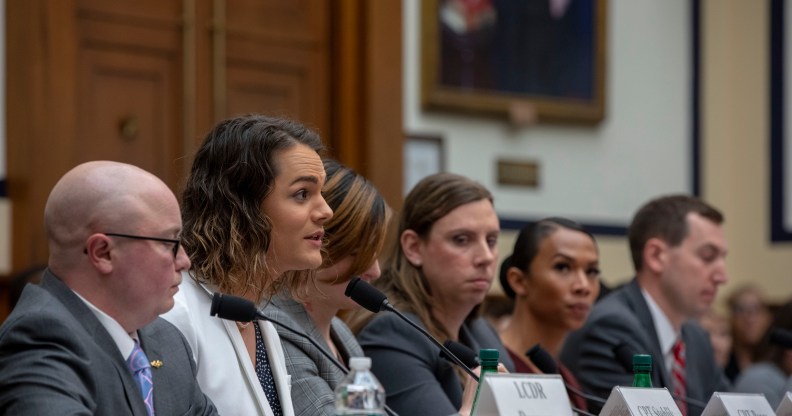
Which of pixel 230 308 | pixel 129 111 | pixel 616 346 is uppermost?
pixel 129 111

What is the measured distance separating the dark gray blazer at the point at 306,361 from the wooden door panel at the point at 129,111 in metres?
2.27

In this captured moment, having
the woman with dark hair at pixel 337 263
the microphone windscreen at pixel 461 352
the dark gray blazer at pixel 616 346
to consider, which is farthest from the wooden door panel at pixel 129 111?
the microphone windscreen at pixel 461 352

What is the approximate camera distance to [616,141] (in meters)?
8.01

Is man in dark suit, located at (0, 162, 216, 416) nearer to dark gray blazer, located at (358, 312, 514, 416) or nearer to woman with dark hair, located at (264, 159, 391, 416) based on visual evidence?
woman with dark hair, located at (264, 159, 391, 416)

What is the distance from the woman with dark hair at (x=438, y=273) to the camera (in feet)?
12.6

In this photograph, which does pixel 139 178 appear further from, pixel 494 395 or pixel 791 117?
pixel 791 117

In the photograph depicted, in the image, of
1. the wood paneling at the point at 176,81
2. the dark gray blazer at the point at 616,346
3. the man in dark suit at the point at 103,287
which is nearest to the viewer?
the man in dark suit at the point at 103,287

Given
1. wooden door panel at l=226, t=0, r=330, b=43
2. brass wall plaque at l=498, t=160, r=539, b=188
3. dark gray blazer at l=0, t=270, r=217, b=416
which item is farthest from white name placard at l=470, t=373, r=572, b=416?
brass wall plaque at l=498, t=160, r=539, b=188

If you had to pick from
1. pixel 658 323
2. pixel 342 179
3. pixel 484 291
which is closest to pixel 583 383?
pixel 658 323

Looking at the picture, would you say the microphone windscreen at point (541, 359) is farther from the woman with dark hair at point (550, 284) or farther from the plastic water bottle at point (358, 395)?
the plastic water bottle at point (358, 395)

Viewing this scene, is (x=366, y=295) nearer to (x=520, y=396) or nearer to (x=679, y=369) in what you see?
(x=520, y=396)

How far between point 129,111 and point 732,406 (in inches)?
135

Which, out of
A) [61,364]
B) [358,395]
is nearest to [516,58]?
[358,395]

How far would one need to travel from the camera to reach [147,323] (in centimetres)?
257
